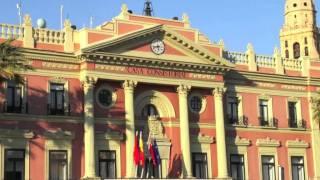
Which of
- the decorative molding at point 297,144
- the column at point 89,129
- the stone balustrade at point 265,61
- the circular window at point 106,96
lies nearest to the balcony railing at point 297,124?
the decorative molding at point 297,144

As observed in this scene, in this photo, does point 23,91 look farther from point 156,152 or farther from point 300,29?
point 300,29

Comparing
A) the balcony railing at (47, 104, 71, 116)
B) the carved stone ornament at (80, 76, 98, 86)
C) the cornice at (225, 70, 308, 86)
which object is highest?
the cornice at (225, 70, 308, 86)

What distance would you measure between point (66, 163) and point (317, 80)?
22.9 m

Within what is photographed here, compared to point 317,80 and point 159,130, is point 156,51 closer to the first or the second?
point 159,130

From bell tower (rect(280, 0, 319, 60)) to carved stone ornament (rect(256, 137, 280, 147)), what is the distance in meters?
29.5

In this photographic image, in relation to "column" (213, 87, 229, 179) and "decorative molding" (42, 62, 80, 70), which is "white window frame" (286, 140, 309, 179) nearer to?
"column" (213, 87, 229, 179)

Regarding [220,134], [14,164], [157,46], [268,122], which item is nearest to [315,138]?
[268,122]

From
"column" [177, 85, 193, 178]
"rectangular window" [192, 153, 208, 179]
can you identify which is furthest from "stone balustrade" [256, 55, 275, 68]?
"rectangular window" [192, 153, 208, 179]

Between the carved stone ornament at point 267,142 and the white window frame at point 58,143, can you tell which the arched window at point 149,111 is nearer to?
the white window frame at point 58,143

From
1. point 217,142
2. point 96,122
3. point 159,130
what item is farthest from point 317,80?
point 96,122

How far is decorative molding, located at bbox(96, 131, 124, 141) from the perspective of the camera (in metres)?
45.1

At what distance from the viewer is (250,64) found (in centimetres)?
5356

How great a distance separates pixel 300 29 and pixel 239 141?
34.9 m

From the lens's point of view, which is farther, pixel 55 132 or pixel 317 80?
pixel 317 80
